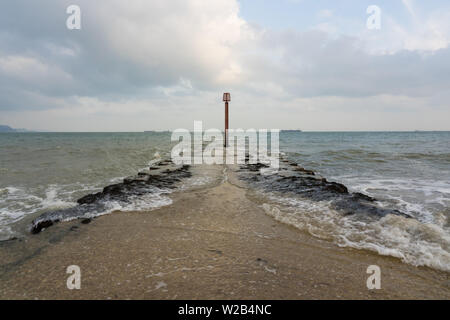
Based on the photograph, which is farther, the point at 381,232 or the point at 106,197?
the point at 106,197

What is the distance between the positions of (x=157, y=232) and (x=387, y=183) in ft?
30.2

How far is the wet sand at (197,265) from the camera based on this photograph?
8.20 ft

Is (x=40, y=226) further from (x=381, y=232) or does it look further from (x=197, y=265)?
(x=381, y=232)

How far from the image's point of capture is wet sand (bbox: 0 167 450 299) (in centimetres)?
250

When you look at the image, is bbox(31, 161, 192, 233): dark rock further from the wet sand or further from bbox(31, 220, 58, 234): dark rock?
the wet sand

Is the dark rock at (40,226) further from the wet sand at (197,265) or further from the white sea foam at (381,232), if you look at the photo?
the white sea foam at (381,232)

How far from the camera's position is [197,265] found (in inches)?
118

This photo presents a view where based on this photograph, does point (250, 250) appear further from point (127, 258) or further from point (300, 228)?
point (127, 258)

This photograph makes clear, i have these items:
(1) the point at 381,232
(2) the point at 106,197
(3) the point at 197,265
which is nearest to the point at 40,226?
(2) the point at 106,197

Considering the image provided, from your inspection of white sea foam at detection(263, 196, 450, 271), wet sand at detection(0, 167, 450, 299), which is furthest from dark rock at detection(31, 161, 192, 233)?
white sea foam at detection(263, 196, 450, 271)

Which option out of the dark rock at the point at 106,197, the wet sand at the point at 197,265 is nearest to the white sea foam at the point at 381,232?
the wet sand at the point at 197,265

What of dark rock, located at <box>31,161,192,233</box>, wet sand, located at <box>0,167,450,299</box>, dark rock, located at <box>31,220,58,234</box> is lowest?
wet sand, located at <box>0,167,450,299</box>
